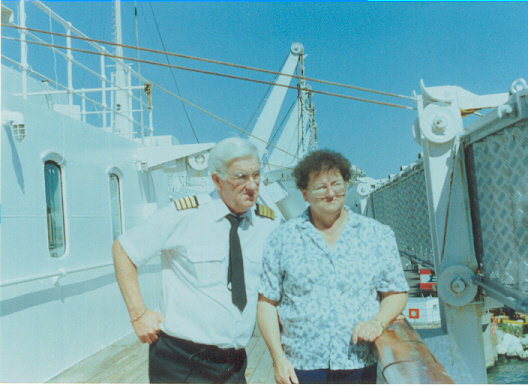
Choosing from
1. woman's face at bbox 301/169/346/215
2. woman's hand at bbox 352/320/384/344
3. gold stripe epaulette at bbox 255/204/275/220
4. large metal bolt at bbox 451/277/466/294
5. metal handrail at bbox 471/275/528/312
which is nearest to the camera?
woman's hand at bbox 352/320/384/344

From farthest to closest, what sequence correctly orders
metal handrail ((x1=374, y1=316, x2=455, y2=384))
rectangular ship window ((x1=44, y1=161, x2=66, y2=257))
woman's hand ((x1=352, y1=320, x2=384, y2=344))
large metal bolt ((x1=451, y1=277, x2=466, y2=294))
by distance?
rectangular ship window ((x1=44, y1=161, x2=66, y2=257)) < large metal bolt ((x1=451, y1=277, x2=466, y2=294)) < woman's hand ((x1=352, y1=320, x2=384, y2=344)) < metal handrail ((x1=374, y1=316, x2=455, y2=384))

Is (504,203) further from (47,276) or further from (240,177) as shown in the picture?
(47,276)

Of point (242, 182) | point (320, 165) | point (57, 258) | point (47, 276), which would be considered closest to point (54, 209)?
point (57, 258)

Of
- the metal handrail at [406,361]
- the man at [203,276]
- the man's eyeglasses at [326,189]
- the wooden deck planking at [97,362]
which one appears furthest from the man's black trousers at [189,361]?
the wooden deck planking at [97,362]

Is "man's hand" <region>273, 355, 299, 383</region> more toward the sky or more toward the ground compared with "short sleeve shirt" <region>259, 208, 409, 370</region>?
more toward the ground

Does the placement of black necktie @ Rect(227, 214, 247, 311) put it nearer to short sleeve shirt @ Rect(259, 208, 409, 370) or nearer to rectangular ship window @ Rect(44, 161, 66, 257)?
short sleeve shirt @ Rect(259, 208, 409, 370)


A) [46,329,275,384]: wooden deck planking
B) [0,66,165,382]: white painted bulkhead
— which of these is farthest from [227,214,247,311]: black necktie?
[0,66,165,382]: white painted bulkhead

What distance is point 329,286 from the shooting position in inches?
68.6

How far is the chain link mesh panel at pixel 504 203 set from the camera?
2010 millimetres

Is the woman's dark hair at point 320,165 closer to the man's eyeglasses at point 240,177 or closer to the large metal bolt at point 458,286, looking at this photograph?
the man's eyeglasses at point 240,177

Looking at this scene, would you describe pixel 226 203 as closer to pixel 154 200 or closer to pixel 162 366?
pixel 162 366

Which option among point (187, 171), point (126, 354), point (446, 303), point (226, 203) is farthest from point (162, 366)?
point (187, 171)

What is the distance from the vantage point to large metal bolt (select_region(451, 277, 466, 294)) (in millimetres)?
2525

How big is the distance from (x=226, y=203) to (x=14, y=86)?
6677 mm
